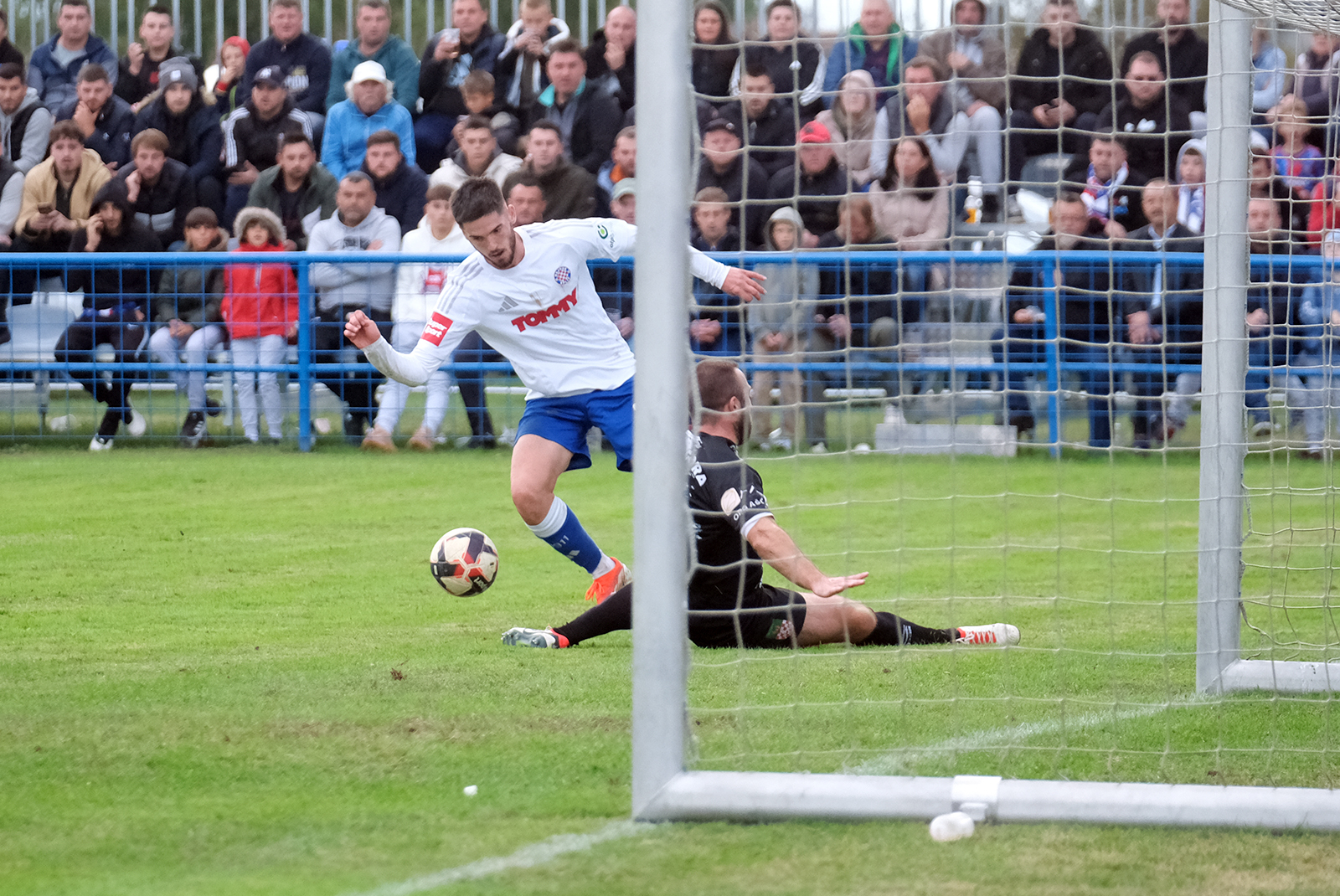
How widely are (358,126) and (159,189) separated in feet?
5.34

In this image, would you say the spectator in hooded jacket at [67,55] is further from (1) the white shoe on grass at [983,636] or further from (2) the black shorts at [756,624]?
(1) the white shoe on grass at [983,636]

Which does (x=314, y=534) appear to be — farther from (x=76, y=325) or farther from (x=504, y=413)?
(x=76, y=325)

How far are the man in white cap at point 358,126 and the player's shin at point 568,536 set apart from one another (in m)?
7.01

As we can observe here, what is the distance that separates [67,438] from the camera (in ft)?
38.1

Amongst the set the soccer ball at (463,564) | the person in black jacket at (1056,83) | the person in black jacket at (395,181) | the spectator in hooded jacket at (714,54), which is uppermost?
the spectator in hooded jacket at (714,54)

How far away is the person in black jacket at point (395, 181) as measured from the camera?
488 inches

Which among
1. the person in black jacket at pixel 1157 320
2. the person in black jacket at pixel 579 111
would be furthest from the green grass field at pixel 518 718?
the person in black jacket at pixel 579 111

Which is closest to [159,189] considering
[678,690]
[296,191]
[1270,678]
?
[296,191]

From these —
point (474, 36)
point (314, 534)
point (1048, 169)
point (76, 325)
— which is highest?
point (474, 36)

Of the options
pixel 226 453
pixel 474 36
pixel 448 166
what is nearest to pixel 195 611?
pixel 226 453

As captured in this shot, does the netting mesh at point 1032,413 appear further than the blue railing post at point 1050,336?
No

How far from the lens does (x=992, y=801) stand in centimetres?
355

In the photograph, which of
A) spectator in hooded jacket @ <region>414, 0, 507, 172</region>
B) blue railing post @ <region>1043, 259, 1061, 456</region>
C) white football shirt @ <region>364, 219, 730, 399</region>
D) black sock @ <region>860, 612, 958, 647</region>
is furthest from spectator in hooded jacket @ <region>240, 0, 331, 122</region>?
black sock @ <region>860, 612, 958, 647</region>

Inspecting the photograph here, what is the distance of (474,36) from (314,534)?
606 centimetres
